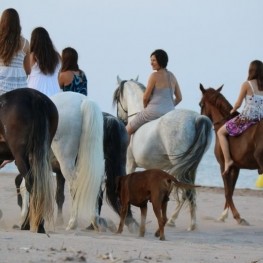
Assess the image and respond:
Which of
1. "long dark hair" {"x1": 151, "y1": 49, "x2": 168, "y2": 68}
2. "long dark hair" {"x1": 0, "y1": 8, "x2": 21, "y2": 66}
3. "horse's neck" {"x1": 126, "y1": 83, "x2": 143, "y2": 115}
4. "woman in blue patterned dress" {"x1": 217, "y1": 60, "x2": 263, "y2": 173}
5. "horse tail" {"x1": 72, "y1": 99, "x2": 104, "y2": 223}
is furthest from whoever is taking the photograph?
"horse's neck" {"x1": 126, "y1": 83, "x2": 143, "y2": 115}

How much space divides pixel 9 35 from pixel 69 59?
6.27 feet

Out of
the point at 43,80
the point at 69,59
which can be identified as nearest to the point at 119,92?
the point at 69,59

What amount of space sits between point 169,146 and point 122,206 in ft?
8.06

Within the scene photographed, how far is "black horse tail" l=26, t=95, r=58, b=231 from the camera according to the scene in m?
9.64

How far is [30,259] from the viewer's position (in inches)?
281

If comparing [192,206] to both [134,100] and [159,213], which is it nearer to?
[134,100]

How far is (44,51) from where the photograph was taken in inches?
460

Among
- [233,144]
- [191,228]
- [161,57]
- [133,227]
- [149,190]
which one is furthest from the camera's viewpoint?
[233,144]

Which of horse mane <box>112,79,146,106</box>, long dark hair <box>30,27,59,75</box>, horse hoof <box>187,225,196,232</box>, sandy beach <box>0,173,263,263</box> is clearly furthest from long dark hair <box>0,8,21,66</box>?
horse mane <box>112,79,146,106</box>

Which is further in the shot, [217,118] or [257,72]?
[217,118]

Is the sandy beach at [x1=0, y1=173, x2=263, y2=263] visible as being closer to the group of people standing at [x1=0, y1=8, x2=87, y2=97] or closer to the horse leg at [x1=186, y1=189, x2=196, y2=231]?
the horse leg at [x1=186, y1=189, x2=196, y2=231]

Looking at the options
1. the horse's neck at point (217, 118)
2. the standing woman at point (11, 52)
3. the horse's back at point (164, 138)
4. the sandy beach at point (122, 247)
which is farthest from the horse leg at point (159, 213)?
the horse's neck at point (217, 118)

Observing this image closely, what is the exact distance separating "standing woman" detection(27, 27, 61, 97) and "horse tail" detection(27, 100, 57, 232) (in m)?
1.85

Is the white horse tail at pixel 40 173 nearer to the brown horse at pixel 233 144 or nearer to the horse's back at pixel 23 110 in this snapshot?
the horse's back at pixel 23 110
